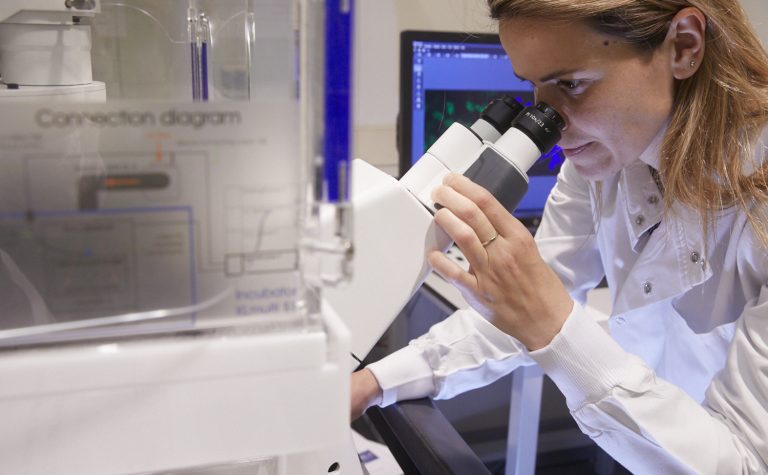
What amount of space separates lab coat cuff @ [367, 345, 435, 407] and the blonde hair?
0.48 metres

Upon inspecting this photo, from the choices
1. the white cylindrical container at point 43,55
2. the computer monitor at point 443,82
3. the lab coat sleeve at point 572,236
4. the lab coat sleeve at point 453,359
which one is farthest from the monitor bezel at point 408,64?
the white cylindrical container at point 43,55

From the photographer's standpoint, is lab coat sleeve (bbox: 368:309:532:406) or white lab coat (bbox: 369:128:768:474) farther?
lab coat sleeve (bbox: 368:309:532:406)

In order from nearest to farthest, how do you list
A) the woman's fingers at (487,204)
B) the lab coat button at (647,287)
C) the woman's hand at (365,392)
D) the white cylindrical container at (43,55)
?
the white cylindrical container at (43,55) → the woman's fingers at (487,204) → the woman's hand at (365,392) → the lab coat button at (647,287)

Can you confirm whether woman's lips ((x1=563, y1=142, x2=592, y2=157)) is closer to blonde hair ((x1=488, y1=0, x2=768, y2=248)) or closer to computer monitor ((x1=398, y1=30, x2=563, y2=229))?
blonde hair ((x1=488, y1=0, x2=768, y2=248))

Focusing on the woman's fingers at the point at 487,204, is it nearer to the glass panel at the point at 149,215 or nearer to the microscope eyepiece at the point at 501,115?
the microscope eyepiece at the point at 501,115

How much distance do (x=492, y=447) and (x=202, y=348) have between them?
155 cm

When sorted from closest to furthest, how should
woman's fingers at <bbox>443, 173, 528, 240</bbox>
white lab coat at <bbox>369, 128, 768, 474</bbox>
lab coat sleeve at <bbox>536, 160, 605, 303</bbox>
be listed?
woman's fingers at <bbox>443, 173, 528, 240</bbox>, white lab coat at <bbox>369, 128, 768, 474</bbox>, lab coat sleeve at <bbox>536, 160, 605, 303</bbox>

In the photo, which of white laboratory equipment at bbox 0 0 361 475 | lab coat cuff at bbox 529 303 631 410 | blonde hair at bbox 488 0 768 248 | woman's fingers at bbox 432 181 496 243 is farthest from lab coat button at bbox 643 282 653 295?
white laboratory equipment at bbox 0 0 361 475

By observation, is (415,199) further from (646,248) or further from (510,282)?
(646,248)

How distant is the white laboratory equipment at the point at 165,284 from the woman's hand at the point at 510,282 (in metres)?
0.38

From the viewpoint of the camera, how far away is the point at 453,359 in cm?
108

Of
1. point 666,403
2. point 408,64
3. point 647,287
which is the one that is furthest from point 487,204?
point 408,64

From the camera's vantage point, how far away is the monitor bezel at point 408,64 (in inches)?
64.6

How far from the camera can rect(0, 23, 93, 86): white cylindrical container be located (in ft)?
2.04
